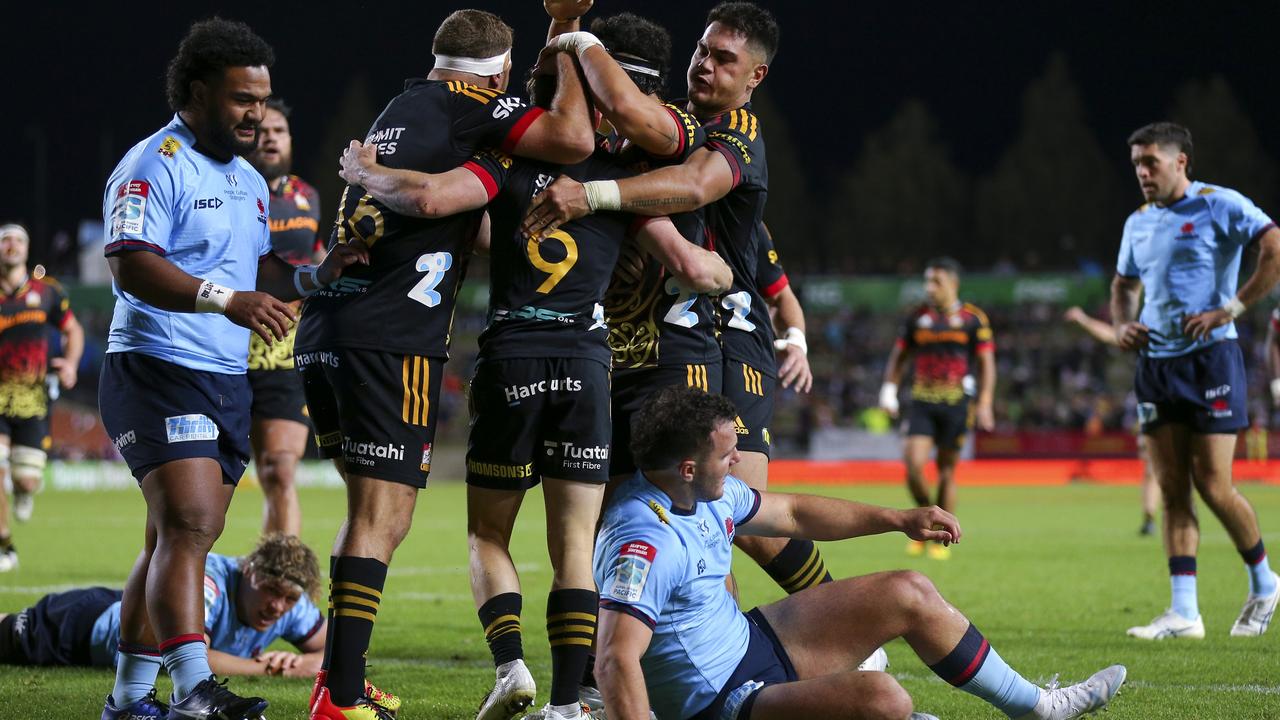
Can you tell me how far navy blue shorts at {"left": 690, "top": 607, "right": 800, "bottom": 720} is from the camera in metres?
4.23

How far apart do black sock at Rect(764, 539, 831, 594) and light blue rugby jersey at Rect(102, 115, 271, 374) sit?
2374 millimetres

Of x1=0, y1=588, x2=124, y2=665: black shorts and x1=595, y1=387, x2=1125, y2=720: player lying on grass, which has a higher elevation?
x1=595, y1=387, x2=1125, y2=720: player lying on grass

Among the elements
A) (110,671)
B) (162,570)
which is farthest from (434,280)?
(110,671)

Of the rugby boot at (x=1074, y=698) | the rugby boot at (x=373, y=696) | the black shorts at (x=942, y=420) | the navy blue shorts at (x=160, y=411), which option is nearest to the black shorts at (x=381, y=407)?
the navy blue shorts at (x=160, y=411)

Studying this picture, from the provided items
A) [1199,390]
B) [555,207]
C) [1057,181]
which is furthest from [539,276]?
[1057,181]

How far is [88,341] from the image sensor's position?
39000mm

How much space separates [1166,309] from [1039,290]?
3447 cm

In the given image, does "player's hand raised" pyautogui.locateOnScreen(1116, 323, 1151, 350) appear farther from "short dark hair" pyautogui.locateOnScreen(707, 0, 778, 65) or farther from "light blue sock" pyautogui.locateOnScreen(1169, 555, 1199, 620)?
"short dark hair" pyautogui.locateOnScreen(707, 0, 778, 65)

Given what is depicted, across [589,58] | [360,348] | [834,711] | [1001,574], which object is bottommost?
[1001,574]

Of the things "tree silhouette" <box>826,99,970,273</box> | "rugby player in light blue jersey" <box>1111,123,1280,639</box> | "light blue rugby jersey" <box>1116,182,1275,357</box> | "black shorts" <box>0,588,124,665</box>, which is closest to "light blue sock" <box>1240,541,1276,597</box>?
"rugby player in light blue jersey" <box>1111,123,1280,639</box>

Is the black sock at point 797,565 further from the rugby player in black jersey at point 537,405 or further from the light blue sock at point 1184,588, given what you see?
the light blue sock at point 1184,588

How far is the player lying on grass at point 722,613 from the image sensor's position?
4.16 m

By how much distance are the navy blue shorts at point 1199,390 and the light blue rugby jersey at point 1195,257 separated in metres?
0.07

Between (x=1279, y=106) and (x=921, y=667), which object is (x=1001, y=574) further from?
(x=1279, y=106)
